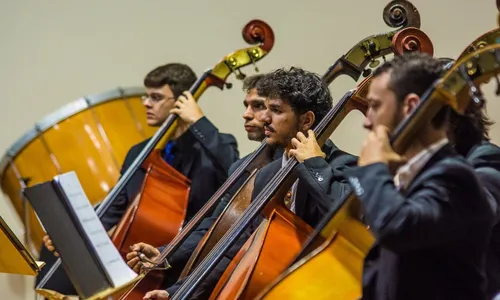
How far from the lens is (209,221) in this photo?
104 inches

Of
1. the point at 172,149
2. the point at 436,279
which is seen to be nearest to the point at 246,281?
the point at 436,279

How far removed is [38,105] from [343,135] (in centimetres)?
155

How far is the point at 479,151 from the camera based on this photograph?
1.80 metres

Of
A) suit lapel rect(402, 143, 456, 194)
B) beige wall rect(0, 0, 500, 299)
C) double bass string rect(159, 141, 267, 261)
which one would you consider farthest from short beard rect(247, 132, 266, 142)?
suit lapel rect(402, 143, 456, 194)

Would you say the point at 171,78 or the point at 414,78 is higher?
the point at 414,78

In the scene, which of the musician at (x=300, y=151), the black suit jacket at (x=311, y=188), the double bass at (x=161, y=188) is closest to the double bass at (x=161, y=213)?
the double bass at (x=161, y=188)

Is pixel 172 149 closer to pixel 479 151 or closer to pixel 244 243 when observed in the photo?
pixel 244 243

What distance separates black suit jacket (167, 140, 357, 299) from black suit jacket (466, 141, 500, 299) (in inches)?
12.9

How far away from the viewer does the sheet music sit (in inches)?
75.9

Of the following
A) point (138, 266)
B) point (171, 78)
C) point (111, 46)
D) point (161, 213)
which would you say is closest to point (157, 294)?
point (138, 266)

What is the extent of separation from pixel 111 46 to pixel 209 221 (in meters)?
1.64

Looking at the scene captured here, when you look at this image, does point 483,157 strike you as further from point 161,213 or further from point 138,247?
point 161,213

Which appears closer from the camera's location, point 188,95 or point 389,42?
point 389,42

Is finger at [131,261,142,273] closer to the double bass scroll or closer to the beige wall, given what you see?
the double bass scroll
